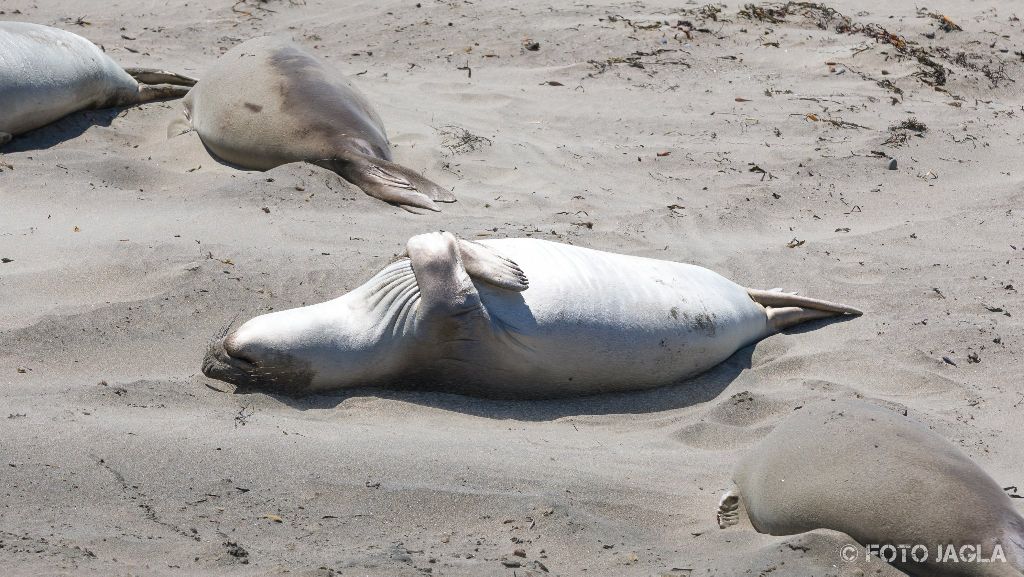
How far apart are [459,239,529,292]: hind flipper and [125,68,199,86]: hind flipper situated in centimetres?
384

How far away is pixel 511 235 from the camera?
16.1ft

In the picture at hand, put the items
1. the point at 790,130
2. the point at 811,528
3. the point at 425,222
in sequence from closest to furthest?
the point at 811,528, the point at 425,222, the point at 790,130

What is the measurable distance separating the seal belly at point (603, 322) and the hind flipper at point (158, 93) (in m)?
3.58

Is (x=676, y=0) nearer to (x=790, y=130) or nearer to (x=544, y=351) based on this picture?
(x=790, y=130)

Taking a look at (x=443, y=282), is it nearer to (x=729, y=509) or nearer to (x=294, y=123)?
(x=729, y=509)

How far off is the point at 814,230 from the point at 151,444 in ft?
11.1

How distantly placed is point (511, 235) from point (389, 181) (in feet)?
2.81

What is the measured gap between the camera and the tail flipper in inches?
175

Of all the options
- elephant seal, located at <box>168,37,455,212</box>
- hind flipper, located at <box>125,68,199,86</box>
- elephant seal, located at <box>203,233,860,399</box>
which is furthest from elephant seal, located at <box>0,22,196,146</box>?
elephant seal, located at <box>203,233,860,399</box>

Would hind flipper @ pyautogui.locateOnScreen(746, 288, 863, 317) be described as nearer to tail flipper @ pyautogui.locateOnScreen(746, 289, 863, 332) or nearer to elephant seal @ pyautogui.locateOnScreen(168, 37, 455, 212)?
tail flipper @ pyautogui.locateOnScreen(746, 289, 863, 332)

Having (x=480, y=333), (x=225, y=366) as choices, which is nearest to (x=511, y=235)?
(x=480, y=333)

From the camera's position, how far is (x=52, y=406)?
3.29m

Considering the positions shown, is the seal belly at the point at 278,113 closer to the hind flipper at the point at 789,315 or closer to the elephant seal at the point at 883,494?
the hind flipper at the point at 789,315


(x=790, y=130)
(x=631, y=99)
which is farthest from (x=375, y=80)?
(x=790, y=130)
